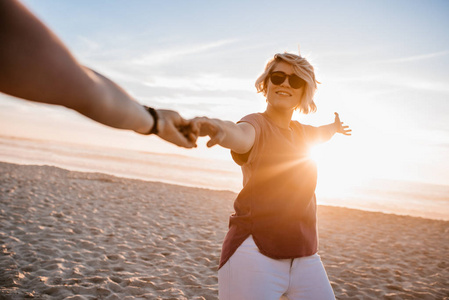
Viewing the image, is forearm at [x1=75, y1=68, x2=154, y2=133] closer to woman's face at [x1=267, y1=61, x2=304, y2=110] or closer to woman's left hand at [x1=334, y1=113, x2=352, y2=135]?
woman's face at [x1=267, y1=61, x2=304, y2=110]

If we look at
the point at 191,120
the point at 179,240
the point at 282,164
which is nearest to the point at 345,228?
the point at 179,240

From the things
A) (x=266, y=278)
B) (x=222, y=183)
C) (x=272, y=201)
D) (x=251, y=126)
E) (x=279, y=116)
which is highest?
(x=279, y=116)

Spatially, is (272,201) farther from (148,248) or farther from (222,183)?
(222,183)

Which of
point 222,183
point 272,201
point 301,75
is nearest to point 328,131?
point 301,75

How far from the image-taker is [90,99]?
88 centimetres

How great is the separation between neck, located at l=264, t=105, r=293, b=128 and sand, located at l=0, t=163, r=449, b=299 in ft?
11.4

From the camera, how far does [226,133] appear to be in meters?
1.47

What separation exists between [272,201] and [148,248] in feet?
17.0

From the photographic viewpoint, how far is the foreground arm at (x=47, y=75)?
0.72 meters

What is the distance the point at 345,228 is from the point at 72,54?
36.0 feet

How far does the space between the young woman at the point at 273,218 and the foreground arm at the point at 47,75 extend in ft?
2.49

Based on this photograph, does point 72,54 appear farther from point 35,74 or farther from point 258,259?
point 258,259

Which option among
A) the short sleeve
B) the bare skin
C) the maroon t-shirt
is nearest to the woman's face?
the bare skin

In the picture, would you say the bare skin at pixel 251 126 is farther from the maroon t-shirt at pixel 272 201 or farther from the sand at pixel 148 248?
the sand at pixel 148 248
